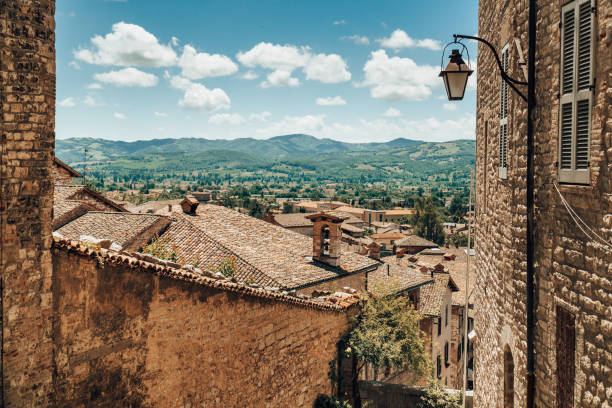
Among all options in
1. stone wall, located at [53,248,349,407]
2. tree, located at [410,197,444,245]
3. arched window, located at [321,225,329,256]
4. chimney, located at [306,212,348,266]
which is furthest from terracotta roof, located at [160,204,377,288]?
tree, located at [410,197,444,245]

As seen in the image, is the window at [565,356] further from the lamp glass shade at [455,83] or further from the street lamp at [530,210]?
the lamp glass shade at [455,83]

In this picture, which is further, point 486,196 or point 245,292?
point 245,292

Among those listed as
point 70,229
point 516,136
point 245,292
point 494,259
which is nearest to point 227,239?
point 70,229

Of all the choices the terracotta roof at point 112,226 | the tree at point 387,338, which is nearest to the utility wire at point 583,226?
the tree at point 387,338

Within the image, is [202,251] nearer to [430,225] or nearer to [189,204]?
[189,204]

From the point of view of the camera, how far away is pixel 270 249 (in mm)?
20703

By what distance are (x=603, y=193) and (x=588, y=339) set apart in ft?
4.27

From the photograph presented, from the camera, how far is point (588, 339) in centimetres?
422

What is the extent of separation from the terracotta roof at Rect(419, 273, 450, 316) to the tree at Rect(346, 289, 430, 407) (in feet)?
27.4

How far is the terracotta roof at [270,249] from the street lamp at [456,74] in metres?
11.0

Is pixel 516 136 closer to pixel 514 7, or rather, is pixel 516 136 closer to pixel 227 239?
pixel 514 7

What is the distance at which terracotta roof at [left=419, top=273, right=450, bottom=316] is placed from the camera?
87.2 feet

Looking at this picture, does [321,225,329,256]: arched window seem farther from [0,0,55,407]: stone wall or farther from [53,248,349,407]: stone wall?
[0,0,55,407]: stone wall

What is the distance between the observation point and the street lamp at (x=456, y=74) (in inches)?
265
